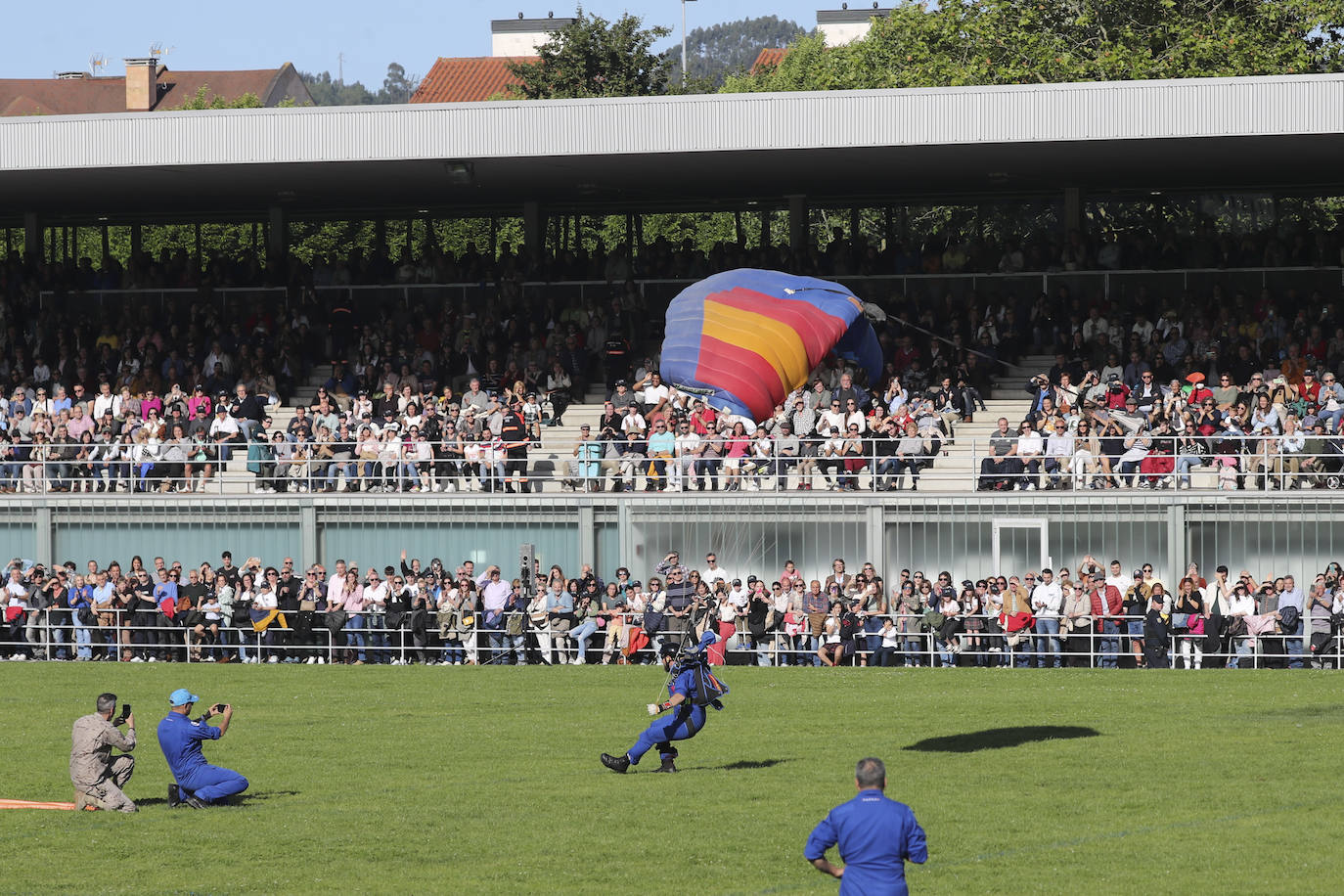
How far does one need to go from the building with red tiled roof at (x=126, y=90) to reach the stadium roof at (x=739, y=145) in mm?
67518

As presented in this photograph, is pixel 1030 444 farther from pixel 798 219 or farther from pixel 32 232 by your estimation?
pixel 32 232

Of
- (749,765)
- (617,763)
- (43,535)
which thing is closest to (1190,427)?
(749,765)

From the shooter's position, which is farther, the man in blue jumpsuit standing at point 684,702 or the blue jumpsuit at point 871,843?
the man in blue jumpsuit standing at point 684,702

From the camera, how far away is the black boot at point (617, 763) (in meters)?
18.9

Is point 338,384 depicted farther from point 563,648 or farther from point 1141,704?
point 1141,704

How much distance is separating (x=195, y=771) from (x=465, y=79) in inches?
4044

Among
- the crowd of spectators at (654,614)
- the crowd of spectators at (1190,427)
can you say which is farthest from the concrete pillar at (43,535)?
the crowd of spectators at (1190,427)

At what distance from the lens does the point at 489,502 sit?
1230 inches

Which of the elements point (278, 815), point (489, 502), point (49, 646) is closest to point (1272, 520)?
point (489, 502)

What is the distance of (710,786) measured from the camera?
18078mm

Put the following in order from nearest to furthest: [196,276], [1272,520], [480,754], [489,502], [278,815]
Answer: [278,815], [480,754], [1272,520], [489,502], [196,276]

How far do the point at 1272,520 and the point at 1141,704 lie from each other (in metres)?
6.65

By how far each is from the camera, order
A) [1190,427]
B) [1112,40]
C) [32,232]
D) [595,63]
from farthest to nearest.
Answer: [595,63]
[1112,40]
[32,232]
[1190,427]

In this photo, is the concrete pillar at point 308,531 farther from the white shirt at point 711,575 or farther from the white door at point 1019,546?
the white door at point 1019,546
